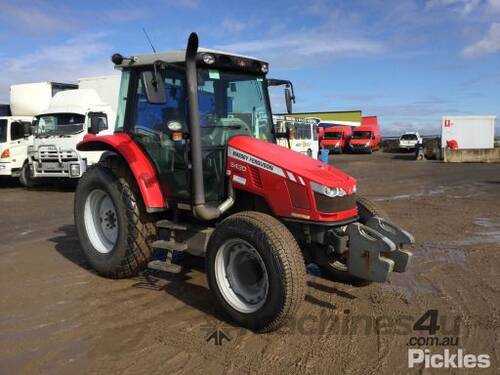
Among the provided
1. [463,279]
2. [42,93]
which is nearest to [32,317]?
[463,279]

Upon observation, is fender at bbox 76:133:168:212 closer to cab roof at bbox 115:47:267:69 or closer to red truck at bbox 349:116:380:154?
cab roof at bbox 115:47:267:69

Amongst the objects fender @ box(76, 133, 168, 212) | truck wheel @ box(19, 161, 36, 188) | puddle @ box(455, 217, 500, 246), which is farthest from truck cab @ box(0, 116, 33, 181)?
puddle @ box(455, 217, 500, 246)

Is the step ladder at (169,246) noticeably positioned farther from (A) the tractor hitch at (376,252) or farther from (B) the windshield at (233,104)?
(A) the tractor hitch at (376,252)

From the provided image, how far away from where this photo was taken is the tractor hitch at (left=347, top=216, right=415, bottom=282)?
3949 millimetres

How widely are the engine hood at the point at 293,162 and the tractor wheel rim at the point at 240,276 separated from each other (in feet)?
2.59

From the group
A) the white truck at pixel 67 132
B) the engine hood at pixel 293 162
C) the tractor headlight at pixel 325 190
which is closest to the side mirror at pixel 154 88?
the engine hood at pixel 293 162

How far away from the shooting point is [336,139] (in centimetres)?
3666

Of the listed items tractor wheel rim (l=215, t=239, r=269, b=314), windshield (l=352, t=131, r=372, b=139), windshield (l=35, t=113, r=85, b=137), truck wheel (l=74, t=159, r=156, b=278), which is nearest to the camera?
tractor wheel rim (l=215, t=239, r=269, b=314)

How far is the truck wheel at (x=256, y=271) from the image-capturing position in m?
3.79

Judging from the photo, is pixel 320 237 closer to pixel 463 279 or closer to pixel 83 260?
pixel 463 279

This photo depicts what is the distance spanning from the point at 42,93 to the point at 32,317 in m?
12.9

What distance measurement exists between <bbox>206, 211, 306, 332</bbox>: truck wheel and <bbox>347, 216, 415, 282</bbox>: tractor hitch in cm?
53

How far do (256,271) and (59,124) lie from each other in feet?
36.0

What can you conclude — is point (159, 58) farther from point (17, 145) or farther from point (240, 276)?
point (17, 145)
